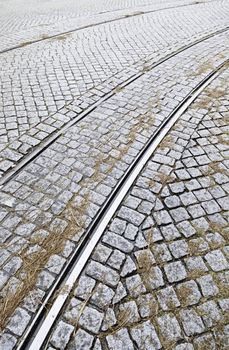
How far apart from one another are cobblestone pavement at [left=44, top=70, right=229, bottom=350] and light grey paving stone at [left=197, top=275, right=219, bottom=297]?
0.01 metres

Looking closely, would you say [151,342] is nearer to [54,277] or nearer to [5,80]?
[54,277]

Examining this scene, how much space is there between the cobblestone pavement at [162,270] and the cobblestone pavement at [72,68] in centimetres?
220

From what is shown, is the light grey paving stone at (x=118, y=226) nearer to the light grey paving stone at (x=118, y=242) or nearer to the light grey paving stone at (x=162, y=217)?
the light grey paving stone at (x=118, y=242)

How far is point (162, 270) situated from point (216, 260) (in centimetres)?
66

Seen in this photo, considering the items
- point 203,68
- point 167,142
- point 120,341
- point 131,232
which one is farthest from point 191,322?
point 203,68

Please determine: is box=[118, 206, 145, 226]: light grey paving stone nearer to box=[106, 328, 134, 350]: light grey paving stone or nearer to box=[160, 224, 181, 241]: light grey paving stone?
box=[160, 224, 181, 241]: light grey paving stone

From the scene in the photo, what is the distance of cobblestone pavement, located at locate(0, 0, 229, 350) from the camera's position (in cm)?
311

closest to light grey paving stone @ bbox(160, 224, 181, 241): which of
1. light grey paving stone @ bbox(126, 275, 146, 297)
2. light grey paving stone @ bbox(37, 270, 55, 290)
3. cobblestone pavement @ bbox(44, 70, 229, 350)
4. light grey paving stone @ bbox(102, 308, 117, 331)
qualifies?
cobblestone pavement @ bbox(44, 70, 229, 350)

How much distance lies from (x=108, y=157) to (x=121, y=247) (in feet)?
5.93

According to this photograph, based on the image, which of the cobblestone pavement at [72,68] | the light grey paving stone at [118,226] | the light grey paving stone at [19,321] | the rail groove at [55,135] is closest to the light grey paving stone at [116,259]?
the light grey paving stone at [118,226]

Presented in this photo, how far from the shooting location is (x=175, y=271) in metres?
3.51

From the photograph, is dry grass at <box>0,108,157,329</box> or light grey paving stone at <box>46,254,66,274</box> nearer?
dry grass at <box>0,108,157,329</box>

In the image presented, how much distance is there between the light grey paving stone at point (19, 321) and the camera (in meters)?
3.00

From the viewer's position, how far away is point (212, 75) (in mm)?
7688
